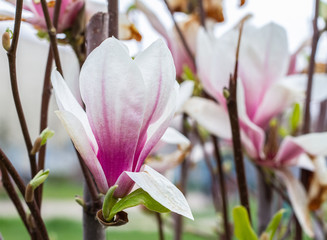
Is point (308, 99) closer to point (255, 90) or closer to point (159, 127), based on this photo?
point (255, 90)

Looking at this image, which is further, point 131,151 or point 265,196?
point 265,196

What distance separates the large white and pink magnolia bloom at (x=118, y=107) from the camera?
0.21m

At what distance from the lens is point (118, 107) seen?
0.71 ft

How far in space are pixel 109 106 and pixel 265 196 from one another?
0.33 metres

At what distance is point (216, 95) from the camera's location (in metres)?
0.39

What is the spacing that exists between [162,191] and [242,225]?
12cm

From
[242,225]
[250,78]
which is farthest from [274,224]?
[250,78]

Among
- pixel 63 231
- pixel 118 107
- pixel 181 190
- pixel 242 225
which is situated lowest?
pixel 63 231

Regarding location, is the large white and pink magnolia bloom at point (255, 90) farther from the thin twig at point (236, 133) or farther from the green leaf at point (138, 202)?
the green leaf at point (138, 202)

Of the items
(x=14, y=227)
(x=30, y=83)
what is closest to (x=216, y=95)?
(x=14, y=227)

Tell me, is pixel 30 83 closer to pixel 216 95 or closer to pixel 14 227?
pixel 14 227

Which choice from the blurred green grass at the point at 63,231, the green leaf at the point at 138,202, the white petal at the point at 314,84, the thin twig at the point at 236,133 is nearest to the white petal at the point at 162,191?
the green leaf at the point at 138,202

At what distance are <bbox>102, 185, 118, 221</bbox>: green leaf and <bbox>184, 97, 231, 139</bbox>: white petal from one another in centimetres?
18

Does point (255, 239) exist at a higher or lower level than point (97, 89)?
lower
